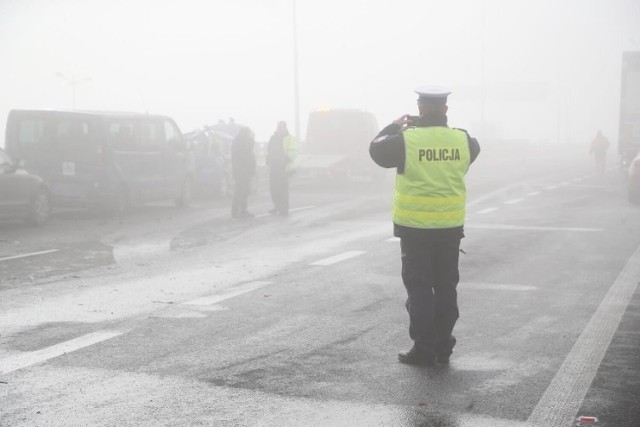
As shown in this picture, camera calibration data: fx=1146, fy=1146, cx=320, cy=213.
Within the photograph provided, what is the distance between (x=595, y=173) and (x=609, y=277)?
28433 mm

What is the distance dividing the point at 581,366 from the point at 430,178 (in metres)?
1.44

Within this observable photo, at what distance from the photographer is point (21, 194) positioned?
54.7ft

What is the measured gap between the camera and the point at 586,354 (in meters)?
7.20

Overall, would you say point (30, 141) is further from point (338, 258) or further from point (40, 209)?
point (338, 258)

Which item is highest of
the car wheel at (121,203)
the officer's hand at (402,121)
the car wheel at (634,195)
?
the officer's hand at (402,121)

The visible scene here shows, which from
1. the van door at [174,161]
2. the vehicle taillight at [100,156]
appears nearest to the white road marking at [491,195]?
the van door at [174,161]

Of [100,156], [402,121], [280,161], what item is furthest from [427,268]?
[280,161]

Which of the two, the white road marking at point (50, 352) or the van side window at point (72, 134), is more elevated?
the van side window at point (72, 134)

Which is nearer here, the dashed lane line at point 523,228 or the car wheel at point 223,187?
the dashed lane line at point 523,228

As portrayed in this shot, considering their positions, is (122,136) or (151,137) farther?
(151,137)

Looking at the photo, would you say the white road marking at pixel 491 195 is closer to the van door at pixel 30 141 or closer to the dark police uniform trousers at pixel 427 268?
the van door at pixel 30 141

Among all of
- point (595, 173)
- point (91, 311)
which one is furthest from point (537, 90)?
point (91, 311)

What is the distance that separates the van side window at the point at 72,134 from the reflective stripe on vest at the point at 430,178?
12.6 metres

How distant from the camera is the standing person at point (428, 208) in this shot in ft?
22.8
